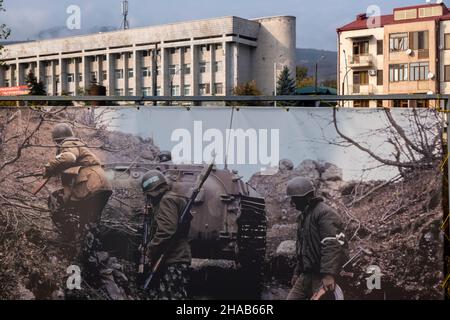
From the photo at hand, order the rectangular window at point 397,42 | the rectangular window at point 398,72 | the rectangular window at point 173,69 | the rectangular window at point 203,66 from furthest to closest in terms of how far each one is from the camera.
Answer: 1. the rectangular window at point 173,69
2. the rectangular window at point 203,66
3. the rectangular window at point 398,72
4. the rectangular window at point 397,42

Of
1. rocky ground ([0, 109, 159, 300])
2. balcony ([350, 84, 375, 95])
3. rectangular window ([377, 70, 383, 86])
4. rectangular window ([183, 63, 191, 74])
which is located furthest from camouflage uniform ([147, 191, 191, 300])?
rectangular window ([183, 63, 191, 74])

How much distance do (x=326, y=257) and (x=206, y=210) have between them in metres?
1.19

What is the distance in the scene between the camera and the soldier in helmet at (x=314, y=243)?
217 inches

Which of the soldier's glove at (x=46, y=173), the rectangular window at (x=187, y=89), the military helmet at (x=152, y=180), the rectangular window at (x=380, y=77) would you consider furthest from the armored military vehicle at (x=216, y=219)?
the rectangular window at (x=187, y=89)

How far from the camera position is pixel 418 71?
55.1 meters

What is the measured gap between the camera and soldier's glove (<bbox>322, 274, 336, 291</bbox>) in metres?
5.54

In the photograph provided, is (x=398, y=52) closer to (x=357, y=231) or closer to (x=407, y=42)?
(x=407, y=42)

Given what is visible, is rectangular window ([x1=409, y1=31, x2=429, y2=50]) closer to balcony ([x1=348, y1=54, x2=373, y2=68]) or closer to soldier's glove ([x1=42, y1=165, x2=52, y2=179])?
balcony ([x1=348, y1=54, x2=373, y2=68])

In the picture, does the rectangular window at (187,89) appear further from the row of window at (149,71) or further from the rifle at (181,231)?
the rifle at (181,231)

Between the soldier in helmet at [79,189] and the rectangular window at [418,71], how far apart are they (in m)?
53.0

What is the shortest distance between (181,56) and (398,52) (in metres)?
34.7

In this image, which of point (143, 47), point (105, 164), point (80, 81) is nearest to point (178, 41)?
point (143, 47)

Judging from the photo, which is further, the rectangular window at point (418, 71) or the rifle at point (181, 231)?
the rectangular window at point (418, 71)
